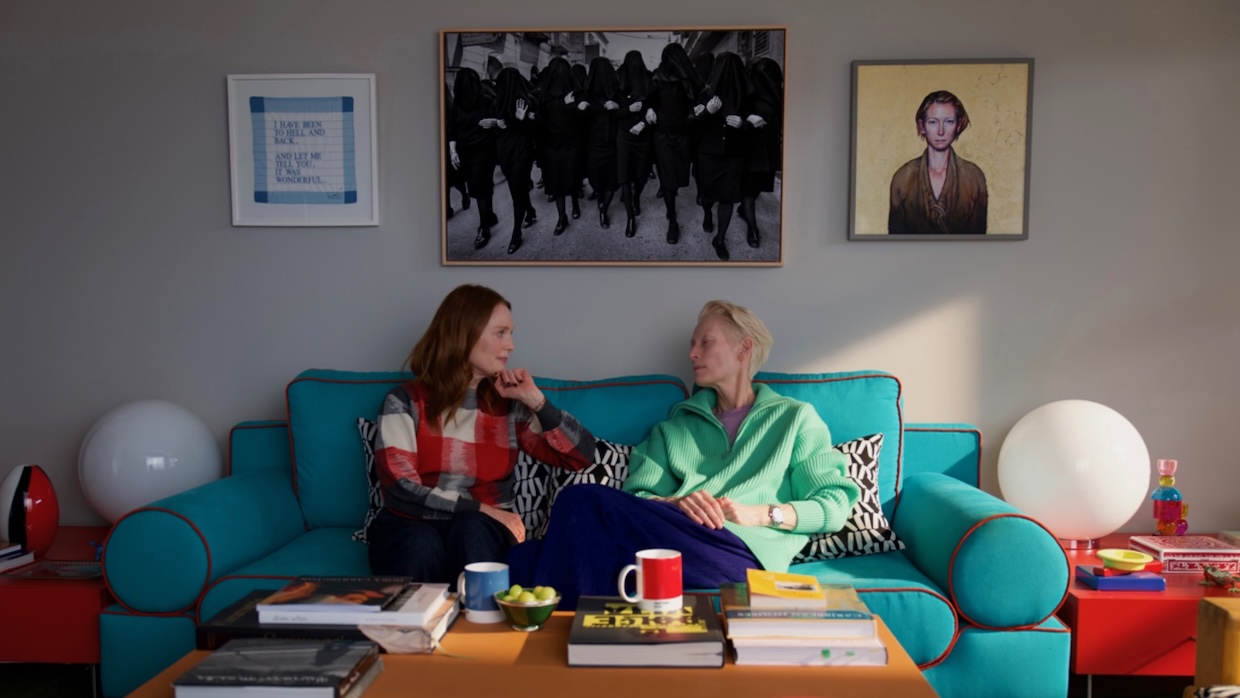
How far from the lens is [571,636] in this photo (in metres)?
1.56

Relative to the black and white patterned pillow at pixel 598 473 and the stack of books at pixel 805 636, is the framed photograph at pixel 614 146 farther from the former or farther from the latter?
the stack of books at pixel 805 636

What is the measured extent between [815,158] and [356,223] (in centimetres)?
148

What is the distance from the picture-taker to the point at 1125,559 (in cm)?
238

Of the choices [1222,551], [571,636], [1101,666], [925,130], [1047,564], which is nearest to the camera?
[571,636]

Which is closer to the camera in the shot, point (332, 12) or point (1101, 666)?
point (1101, 666)

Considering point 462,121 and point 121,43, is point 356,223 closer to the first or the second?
point 462,121

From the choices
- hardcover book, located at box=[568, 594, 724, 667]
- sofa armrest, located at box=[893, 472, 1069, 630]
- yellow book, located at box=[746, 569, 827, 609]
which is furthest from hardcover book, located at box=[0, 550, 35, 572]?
sofa armrest, located at box=[893, 472, 1069, 630]

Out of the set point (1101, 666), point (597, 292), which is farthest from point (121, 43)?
point (1101, 666)

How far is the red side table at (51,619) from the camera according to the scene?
2.40m

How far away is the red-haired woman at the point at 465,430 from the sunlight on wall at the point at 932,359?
0.91 m

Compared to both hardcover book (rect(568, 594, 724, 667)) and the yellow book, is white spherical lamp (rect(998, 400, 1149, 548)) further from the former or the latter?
hardcover book (rect(568, 594, 724, 667))

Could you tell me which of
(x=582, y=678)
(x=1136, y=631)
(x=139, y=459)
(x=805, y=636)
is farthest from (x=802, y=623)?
(x=139, y=459)

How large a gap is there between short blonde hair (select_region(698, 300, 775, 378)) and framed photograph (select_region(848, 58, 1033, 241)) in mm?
565

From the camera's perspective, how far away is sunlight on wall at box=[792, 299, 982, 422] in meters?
3.02
